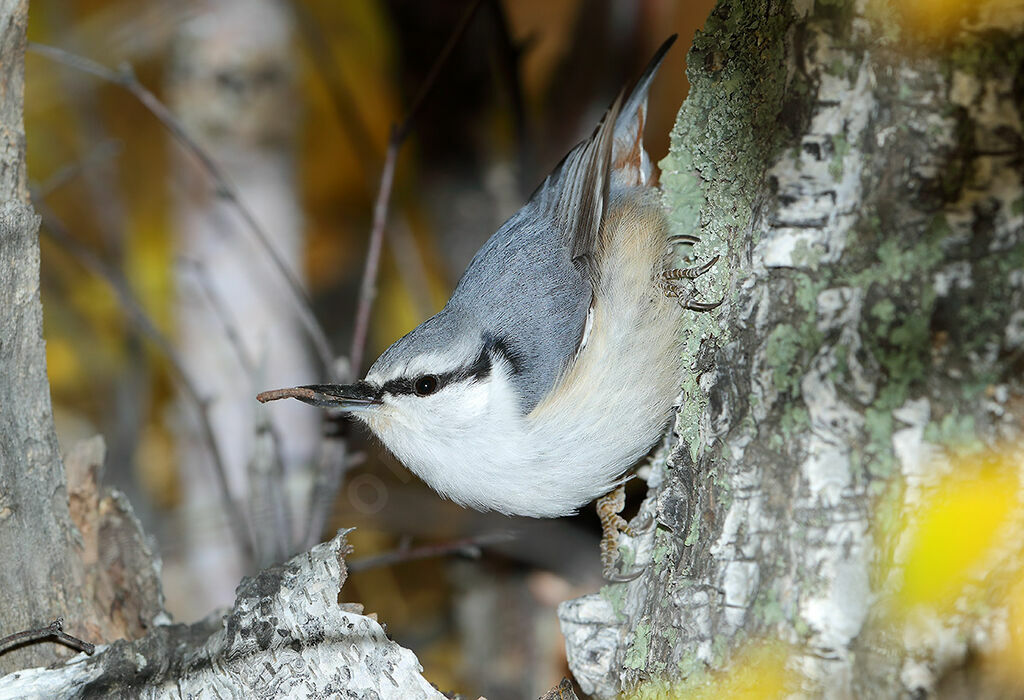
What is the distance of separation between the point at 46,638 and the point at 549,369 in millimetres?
1135

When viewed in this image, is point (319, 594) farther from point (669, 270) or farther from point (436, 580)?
point (436, 580)

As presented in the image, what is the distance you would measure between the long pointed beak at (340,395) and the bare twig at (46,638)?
1.88 ft

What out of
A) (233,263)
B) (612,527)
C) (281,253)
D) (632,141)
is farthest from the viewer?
(281,253)

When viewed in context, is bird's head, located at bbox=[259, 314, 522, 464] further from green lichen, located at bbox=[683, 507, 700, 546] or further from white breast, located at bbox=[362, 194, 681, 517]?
green lichen, located at bbox=[683, 507, 700, 546]

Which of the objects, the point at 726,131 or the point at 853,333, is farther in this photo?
the point at 726,131

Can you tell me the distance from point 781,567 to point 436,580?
2640 mm

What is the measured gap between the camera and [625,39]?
3.13 metres

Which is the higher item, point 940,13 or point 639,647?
point 940,13

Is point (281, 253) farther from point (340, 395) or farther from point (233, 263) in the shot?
point (340, 395)

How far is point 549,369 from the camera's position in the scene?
186 centimetres

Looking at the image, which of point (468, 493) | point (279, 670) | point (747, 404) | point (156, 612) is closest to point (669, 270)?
point (747, 404)

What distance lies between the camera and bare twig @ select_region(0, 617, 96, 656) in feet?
4.98

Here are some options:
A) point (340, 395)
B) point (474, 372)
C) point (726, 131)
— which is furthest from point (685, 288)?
point (340, 395)

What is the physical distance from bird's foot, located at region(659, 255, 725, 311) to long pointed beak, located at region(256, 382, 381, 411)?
68 cm
